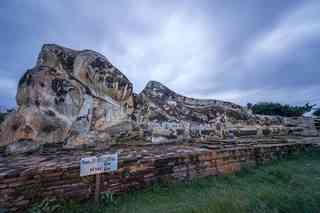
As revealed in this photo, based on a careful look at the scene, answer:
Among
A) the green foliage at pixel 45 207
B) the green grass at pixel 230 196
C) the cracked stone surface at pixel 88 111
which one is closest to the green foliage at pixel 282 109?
the cracked stone surface at pixel 88 111

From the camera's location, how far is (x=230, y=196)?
1834 millimetres

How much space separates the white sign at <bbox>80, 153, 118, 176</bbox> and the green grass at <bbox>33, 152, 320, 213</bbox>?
0.32 meters

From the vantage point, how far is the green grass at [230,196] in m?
1.62

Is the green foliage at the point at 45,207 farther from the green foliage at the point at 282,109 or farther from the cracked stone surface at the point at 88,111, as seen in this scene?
the green foliage at the point at 282,109

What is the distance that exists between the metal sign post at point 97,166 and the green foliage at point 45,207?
1.13 ft

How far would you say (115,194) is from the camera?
1.84 meters

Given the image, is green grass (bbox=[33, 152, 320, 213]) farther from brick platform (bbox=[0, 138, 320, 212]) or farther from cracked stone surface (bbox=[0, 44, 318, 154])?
cracked stone surface (bbox=[0, 44, 318, 154])

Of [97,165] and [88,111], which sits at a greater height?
[88,111]

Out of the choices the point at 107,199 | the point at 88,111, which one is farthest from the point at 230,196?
the point at 88,111

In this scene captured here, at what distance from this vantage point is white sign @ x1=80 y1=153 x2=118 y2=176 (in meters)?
1.65

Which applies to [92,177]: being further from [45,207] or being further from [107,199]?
[45,207]

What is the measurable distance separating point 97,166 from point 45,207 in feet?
1.80

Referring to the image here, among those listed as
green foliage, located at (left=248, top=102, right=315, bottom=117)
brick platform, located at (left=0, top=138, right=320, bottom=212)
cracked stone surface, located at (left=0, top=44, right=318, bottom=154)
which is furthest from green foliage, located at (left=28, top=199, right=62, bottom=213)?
green foliage, located at (left=248, top=102, right=315, bottom=117)

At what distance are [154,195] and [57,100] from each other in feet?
8.82
